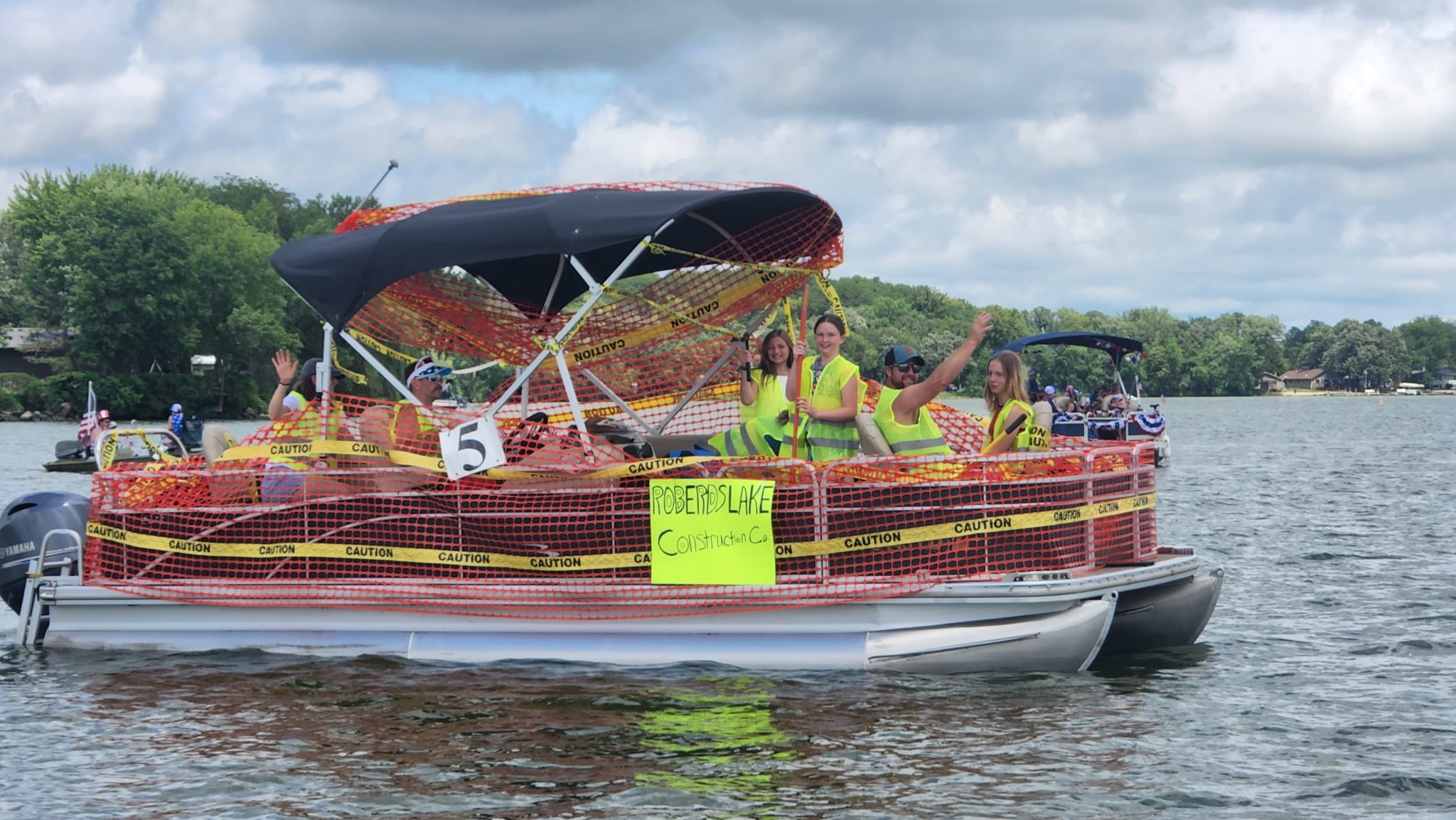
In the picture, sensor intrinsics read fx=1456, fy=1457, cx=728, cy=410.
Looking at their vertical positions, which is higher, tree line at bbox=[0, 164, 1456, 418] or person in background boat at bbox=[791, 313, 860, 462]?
tree line at bbox=[0, 164, 1456, 418]

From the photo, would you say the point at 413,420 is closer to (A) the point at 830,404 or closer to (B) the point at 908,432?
(A) the point at 830,404

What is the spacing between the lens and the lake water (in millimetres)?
8070

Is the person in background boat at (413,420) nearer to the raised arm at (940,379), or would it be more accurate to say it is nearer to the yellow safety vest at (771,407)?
the yellow safety vest at (771,407)

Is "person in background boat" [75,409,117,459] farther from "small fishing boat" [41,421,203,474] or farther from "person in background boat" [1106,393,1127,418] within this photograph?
"person in background boat" [1106,393,1127,418]

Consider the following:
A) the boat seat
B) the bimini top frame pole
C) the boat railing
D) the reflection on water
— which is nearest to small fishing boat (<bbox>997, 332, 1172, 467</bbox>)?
the boat seat

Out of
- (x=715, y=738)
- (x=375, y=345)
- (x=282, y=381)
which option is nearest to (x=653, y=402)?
(x=375, y=345)

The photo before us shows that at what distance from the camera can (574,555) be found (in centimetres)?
1042

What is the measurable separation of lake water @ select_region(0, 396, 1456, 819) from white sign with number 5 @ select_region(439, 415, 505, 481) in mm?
1625

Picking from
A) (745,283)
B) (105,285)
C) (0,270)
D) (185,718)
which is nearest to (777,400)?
(745,283)

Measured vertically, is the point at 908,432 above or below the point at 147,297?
below

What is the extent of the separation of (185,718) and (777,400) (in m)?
4.79

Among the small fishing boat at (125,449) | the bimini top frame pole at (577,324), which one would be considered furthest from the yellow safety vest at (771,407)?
the small fishing boat at (125,449)

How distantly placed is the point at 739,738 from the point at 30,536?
6405 millimetres

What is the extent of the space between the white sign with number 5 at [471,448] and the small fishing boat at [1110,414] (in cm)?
2680
